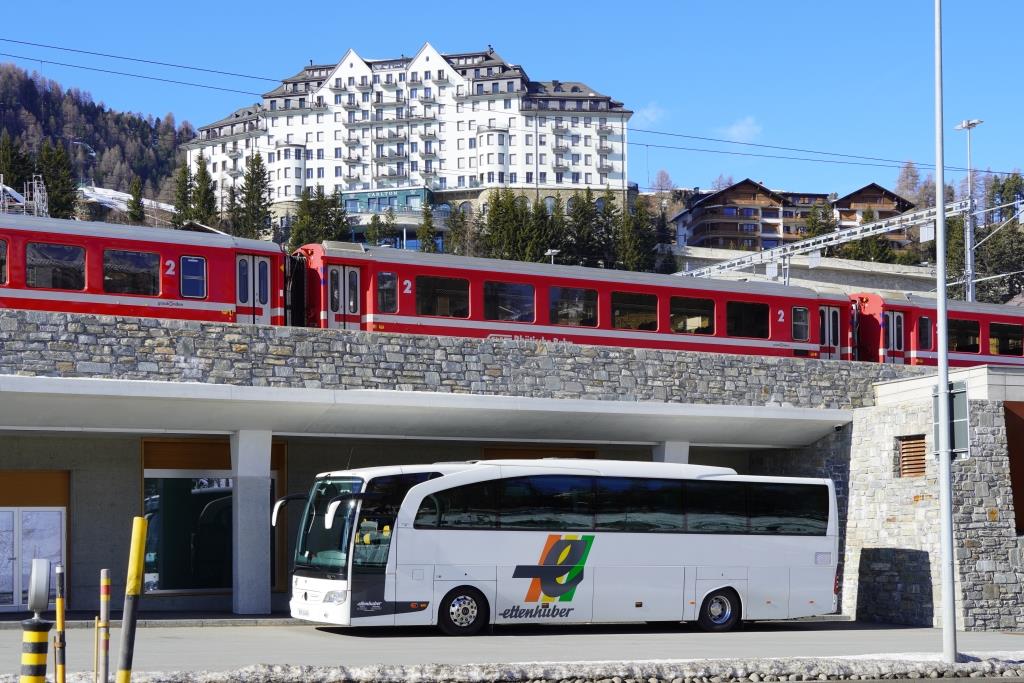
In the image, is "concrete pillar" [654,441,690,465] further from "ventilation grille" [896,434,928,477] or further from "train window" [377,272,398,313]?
"train window" [377,272,398,313]

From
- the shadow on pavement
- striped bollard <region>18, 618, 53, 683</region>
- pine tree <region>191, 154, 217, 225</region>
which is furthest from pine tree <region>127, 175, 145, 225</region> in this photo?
striped bollard <region>18, 618, 53, 683</region>

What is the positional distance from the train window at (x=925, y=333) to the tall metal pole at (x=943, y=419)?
17405mm

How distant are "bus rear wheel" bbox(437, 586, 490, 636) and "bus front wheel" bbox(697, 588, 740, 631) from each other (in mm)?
4024

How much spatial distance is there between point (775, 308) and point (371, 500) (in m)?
15.2

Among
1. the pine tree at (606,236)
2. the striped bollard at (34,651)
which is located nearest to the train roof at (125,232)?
the striped bollard at (34,651)

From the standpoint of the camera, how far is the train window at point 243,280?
24580 millimetres

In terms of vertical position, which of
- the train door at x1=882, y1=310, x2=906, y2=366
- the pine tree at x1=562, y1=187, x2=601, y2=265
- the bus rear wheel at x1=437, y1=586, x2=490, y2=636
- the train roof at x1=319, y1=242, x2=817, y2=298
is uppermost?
the pine tree at x1=562, y1=187, x2=601, y2=265

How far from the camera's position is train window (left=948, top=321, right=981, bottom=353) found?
112ft

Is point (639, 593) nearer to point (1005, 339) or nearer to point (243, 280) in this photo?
point (243, 280)

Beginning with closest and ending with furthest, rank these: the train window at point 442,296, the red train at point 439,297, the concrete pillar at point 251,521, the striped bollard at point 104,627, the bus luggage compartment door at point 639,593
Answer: the striped bollard at point 104,627, the bus luggage compartment door at point 639,593, the concrete pillar at point 251,521, the red train at point 439,297, the train window at point 442,296

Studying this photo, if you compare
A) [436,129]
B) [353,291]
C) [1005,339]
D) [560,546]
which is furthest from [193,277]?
[436,129]

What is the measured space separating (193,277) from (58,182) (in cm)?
6226

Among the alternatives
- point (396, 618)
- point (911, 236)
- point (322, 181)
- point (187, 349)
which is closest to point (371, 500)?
point (396, 618)

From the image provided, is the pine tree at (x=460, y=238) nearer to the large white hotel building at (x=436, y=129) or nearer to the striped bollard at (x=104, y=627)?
the large white hotel building at (x=436, y=129)
